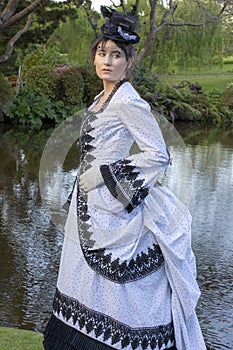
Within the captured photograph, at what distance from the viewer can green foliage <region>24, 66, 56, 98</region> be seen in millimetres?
17594

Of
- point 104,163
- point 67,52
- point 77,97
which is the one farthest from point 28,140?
point 67,52

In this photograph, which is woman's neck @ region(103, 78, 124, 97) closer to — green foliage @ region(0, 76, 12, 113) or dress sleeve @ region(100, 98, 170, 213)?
dress sleeve @ region(100, 98, 170, 213)

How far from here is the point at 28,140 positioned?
515 inches

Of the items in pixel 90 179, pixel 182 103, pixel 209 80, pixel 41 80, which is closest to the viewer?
pixel 90 179

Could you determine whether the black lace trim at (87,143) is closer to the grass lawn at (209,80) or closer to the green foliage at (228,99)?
the green foliage at (228,99)

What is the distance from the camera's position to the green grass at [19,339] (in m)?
3.44

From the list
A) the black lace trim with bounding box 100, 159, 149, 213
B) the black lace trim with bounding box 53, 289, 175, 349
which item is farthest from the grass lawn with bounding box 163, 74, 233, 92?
the black lace trim with bounding box 53, 289, 175, 349

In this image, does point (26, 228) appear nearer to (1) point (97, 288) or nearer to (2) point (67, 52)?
(1) point (97, 288)

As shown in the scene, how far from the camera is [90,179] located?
2.47m

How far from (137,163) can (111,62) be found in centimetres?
39

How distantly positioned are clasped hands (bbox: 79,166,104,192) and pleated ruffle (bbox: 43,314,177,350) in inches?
19.3

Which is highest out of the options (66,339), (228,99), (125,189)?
(125,189)

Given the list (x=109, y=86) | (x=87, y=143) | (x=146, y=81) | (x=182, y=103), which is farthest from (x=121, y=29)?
(x=146, y=81)

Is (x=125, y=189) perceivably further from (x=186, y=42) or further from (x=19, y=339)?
(x=186, y=42)
